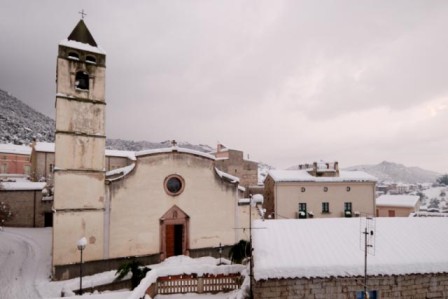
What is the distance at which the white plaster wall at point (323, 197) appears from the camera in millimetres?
33312

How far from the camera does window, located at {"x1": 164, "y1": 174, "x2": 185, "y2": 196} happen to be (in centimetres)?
2131

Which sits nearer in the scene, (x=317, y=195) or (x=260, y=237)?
(x=260, y=237)

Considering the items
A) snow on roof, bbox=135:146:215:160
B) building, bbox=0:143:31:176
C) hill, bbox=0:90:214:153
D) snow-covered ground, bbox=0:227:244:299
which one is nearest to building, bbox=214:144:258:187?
snow on roof, bbox=135:146:215:160

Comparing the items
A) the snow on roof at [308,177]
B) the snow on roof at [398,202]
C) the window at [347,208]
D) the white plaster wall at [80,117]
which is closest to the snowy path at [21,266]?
the white plaster wall at [80,117]

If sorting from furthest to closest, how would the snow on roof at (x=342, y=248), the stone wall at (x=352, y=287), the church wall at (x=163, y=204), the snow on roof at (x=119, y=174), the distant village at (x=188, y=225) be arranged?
the snow on roof at (x=119, y=174) → the church wall at (x=163, y=204) → the distant village at (x=188, y=225) → the snow on roof at (x=342, y=248) → the stone wall at (x=352, y=287)

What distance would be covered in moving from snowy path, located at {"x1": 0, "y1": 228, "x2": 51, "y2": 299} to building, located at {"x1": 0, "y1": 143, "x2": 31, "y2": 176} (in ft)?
124

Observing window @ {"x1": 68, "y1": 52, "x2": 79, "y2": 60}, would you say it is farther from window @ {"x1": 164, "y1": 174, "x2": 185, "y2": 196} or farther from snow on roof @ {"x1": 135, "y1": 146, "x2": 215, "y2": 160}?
window @ {"x1": 164, "y1": 174, "x2": 185, "y2": 196}

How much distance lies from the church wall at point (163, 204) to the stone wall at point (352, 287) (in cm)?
1115

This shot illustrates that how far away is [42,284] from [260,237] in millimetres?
12570

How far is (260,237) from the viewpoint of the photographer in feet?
42.3

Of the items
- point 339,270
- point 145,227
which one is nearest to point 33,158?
point 145,227

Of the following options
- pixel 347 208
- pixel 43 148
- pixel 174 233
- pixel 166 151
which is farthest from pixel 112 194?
pixel 43 148

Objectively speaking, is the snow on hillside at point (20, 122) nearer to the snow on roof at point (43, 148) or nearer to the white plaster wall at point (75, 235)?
the snow on roof at point (43, 148)

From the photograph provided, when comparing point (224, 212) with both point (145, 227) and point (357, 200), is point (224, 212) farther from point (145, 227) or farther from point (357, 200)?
point (357, 200)
